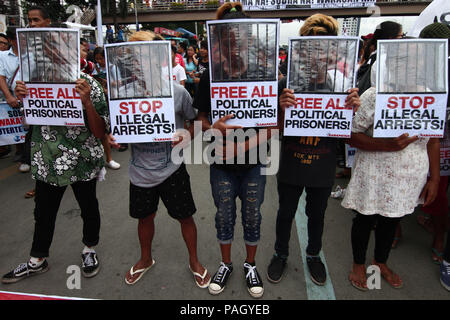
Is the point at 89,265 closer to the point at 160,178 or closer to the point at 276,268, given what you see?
the point at 160,178

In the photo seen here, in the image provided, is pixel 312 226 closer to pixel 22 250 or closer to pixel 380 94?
pixel 380 94

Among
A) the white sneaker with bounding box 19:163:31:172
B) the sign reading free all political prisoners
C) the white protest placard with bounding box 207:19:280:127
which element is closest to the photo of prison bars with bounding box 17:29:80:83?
the sign reading free all political prisoners

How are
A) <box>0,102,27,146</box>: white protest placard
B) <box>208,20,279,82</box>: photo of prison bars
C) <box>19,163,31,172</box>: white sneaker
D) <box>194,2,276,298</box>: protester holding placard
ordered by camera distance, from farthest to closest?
1. <box>19,163,31,172</box>: white sneaker
2. <box>0,102,27,146</box>: white protest placard
3. <box>194,2,276,298</box>: protester holding placard
4. <box>208,20,279,82</box>: photo of prison bars

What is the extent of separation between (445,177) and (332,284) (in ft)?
4.58

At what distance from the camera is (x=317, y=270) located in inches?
95.3

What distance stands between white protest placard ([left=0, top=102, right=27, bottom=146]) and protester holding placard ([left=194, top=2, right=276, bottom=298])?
9.67ft

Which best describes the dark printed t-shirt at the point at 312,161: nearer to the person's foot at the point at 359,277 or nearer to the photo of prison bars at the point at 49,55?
the person's foot at the point at 359,277

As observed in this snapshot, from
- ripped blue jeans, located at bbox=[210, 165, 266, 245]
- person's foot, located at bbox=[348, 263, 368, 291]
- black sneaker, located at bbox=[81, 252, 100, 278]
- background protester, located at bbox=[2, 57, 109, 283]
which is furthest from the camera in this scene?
black sneaker, located at bbox=[81, 252, 100, 278]

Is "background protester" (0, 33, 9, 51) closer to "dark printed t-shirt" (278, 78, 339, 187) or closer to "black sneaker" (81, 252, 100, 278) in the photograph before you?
"black sneaker" (81, 252, 100, 278)

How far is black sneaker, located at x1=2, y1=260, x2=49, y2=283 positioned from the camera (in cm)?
240

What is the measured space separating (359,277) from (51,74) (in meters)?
2.70

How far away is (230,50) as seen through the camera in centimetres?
180

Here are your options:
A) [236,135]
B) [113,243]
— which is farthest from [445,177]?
[113,243]

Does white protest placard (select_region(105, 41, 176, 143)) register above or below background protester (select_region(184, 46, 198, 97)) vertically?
below
